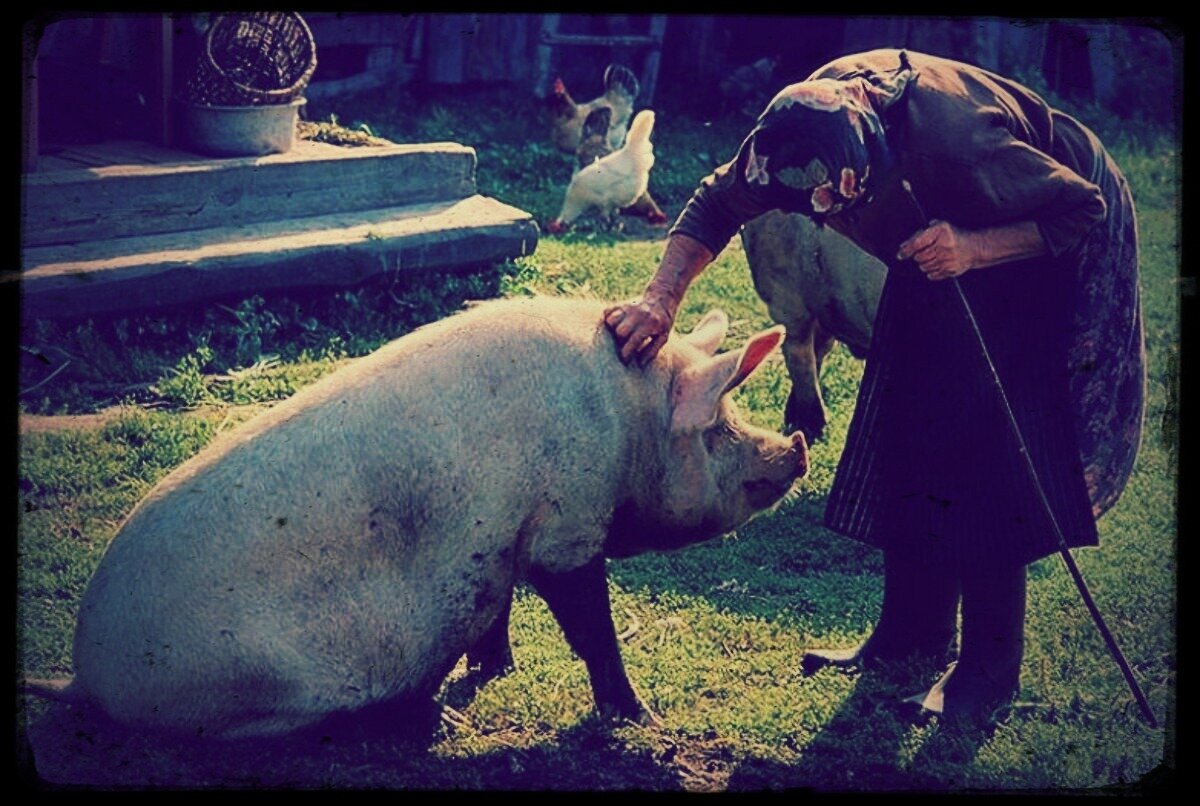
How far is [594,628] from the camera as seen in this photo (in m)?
4.76

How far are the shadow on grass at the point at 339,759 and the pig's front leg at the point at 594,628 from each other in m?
0.10

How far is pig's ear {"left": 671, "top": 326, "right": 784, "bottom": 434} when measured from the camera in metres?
4.83

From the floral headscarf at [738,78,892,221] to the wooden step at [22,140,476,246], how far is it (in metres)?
4.44

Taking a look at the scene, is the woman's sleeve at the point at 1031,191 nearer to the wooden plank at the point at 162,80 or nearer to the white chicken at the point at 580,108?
the wooden plank at the point at 162,80

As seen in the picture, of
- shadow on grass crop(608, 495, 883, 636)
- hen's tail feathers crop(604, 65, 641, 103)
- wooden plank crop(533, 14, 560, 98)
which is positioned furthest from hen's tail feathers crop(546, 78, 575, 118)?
shadow on grass crop(608, 495, 883, 636)

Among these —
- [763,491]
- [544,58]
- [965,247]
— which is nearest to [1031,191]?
[965,247]

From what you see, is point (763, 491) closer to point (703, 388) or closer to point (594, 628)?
point (703, 388)

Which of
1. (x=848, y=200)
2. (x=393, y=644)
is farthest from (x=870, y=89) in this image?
(x=393, y=644)

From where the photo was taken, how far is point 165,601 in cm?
427

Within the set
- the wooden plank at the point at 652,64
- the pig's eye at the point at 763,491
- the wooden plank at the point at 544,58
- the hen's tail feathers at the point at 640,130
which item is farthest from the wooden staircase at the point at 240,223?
the wooden plank at the point at 652,64

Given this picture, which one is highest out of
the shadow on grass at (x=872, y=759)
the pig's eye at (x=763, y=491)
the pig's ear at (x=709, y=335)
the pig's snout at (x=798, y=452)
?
the pig's ear at (x=709, y=335)

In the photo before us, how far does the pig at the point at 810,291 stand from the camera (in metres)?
6.84

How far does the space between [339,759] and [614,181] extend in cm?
666

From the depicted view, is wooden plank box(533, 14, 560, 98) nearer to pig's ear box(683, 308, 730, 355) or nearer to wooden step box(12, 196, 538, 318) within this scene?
wooden step box(12, 196, 538, 318)
